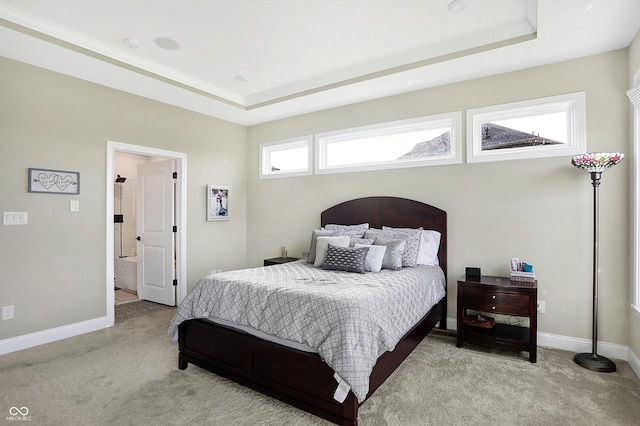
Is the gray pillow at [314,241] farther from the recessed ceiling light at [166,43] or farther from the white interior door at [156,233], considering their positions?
the recessed ceiling light at [166,43]

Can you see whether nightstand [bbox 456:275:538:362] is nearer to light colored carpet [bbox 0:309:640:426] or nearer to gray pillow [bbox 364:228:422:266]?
light colored carpet [bbox 0:309:640:426]

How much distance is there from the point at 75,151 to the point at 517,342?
4.76 meters

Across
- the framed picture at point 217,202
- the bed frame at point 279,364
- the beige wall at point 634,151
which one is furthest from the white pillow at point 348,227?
the beige wall at point 634,151

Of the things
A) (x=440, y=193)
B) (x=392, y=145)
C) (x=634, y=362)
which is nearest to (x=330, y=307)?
(x=440, y=193)

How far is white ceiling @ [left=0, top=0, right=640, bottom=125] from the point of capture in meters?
2.67

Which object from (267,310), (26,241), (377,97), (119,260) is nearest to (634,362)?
(267,310)

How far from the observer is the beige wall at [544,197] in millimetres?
3018

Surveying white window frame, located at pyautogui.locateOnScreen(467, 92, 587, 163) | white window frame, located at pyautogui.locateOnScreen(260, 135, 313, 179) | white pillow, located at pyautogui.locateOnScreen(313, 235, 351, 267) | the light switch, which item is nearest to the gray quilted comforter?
white pillow, located at pyautogui.locateOnScreen(313, 235, 351, 267)

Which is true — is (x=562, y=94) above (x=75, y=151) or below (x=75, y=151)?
above

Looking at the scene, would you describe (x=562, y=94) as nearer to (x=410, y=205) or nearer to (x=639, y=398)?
(x=410, y=205)

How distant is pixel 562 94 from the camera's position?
3.25 metres

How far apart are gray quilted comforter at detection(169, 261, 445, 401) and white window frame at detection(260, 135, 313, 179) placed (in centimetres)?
216

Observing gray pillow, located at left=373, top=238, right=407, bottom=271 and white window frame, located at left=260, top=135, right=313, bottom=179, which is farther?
white window frame, located at left=260, top=135, right=313, bottom=179
